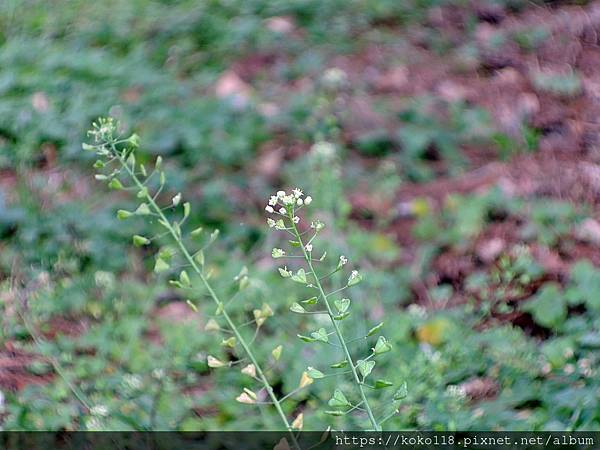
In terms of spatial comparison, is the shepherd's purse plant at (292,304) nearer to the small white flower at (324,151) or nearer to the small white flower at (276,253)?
the small white flower at (276,253)

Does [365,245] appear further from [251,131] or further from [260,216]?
[251,131]

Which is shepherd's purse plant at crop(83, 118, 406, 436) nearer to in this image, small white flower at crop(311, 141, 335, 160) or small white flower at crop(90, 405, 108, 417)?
small white flower at crop(311, 141, 335, 160)

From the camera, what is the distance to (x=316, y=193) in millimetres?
3543

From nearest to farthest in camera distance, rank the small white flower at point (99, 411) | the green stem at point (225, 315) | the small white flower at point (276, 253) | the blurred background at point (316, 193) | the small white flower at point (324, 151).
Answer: the small white flower at point (276, 253)
the green stem at point (225, 315)
the small white flower at point (99, 411)
the blurred background at point (316, 193)
the small white flower at point (324, 151)

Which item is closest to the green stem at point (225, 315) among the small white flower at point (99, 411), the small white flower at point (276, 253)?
the small white flower at point (276, 253)

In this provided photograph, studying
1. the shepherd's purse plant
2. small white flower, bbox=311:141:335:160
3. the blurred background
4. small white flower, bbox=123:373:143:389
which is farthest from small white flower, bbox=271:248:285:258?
small white flower, bbox=311:141:335:160

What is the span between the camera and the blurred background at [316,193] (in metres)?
2.67

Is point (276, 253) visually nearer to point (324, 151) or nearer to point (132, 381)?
point (132, 381)

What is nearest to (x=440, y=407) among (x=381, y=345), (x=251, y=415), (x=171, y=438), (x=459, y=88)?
(x=251, y=415)

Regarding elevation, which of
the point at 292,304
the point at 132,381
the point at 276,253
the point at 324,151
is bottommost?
the point at 132,381

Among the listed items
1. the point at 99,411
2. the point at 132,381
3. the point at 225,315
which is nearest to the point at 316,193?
the point at 132,381

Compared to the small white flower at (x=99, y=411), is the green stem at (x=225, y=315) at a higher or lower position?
higher

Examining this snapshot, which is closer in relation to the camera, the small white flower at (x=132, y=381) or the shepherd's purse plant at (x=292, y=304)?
the shepherd's purse plant at (x=292, y=304)

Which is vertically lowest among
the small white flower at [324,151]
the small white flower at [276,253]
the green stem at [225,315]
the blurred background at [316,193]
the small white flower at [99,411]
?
the blurred background at [316,193]
